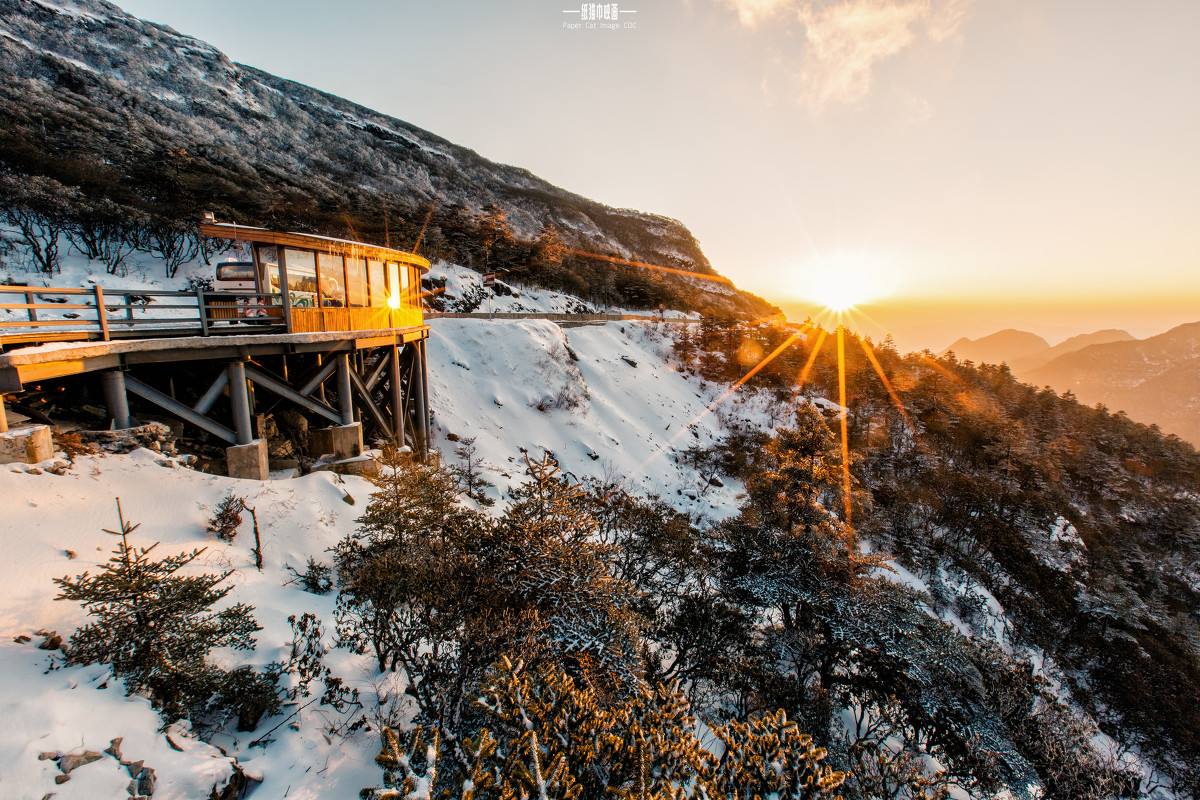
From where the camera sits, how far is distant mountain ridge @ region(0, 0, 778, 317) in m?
31.9

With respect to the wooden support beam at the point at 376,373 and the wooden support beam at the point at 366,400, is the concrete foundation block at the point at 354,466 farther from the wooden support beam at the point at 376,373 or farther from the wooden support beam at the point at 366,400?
the wooden support beam at the point at 376,373

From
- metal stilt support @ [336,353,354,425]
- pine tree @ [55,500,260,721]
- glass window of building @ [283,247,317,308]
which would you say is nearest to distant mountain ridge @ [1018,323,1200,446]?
metal stilt support @ [336,353,354,425]

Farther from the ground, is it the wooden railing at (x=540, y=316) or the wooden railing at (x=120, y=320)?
the wooden railing at (x=540, y=316)

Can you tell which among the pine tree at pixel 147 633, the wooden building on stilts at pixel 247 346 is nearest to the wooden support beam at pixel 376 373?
the wooden building on stilts at pixel 247 346

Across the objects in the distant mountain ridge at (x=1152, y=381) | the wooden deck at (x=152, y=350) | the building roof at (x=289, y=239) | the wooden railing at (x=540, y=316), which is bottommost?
the distant mountain ridge at (x=1152, y=381)

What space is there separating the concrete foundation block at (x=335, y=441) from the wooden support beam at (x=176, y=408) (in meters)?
2.22

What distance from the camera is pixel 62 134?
109 ft

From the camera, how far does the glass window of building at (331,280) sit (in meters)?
11.0

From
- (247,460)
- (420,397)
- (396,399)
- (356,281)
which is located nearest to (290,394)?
(247,460)

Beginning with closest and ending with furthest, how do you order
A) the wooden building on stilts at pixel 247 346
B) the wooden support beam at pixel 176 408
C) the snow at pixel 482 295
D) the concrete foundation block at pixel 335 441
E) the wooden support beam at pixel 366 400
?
the wooden building on stilts at pixel 247 346, the wooden support beam at pixel 176 408, the concrete foundation block at pixel 335 441, the wooden support beam at pixel 366 400, the snow at pixel 482 295

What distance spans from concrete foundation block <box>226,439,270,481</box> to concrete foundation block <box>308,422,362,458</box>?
1.93 meters

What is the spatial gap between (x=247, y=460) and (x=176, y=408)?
5.15 ft

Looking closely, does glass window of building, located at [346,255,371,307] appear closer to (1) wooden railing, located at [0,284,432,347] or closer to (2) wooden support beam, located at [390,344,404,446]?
(1) wooden railing, located at [0,284,432,347]

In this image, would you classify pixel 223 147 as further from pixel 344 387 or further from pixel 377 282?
pixel 344 387
